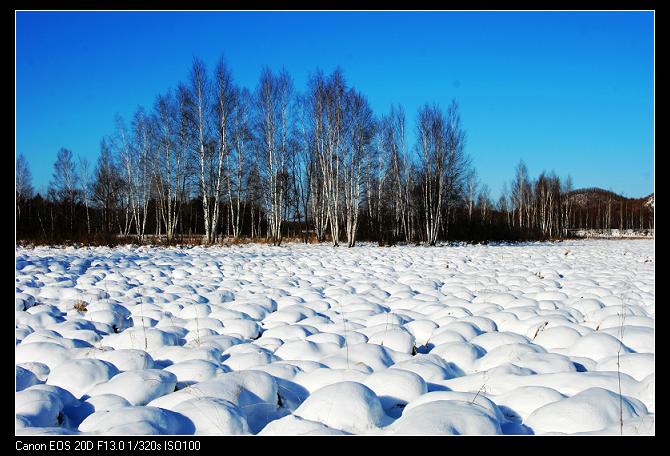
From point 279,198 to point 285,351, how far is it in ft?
54.4

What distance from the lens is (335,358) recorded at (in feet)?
8.30

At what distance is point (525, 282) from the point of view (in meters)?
5.43

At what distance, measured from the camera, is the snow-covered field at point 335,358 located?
1661mm

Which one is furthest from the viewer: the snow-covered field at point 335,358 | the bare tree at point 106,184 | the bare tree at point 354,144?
the bare tree at point 106,184

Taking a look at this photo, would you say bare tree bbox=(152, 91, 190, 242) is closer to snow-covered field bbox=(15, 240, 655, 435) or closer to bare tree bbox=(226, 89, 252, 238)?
bare tree bbox=(226, 89, 252, 238)

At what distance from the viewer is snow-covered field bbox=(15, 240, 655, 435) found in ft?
5.45

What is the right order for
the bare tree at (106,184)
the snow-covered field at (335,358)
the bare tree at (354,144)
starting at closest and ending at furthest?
the snow-covered field at (335,358) < the bare tree at (354,144) < the bare tree at (106,184)

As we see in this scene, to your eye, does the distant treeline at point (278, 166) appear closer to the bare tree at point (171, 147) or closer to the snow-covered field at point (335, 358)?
the bare tree at point (171, 147)

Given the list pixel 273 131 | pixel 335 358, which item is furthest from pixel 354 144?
pixel 335 358

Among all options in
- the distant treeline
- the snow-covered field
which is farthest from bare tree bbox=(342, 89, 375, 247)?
the snow-covered field

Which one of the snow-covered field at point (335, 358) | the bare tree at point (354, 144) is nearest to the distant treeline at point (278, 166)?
the bare tree at point (354, 144)

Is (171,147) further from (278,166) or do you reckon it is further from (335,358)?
(335,358)

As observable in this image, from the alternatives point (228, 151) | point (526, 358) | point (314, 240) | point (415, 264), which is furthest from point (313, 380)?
point (314, 240)
